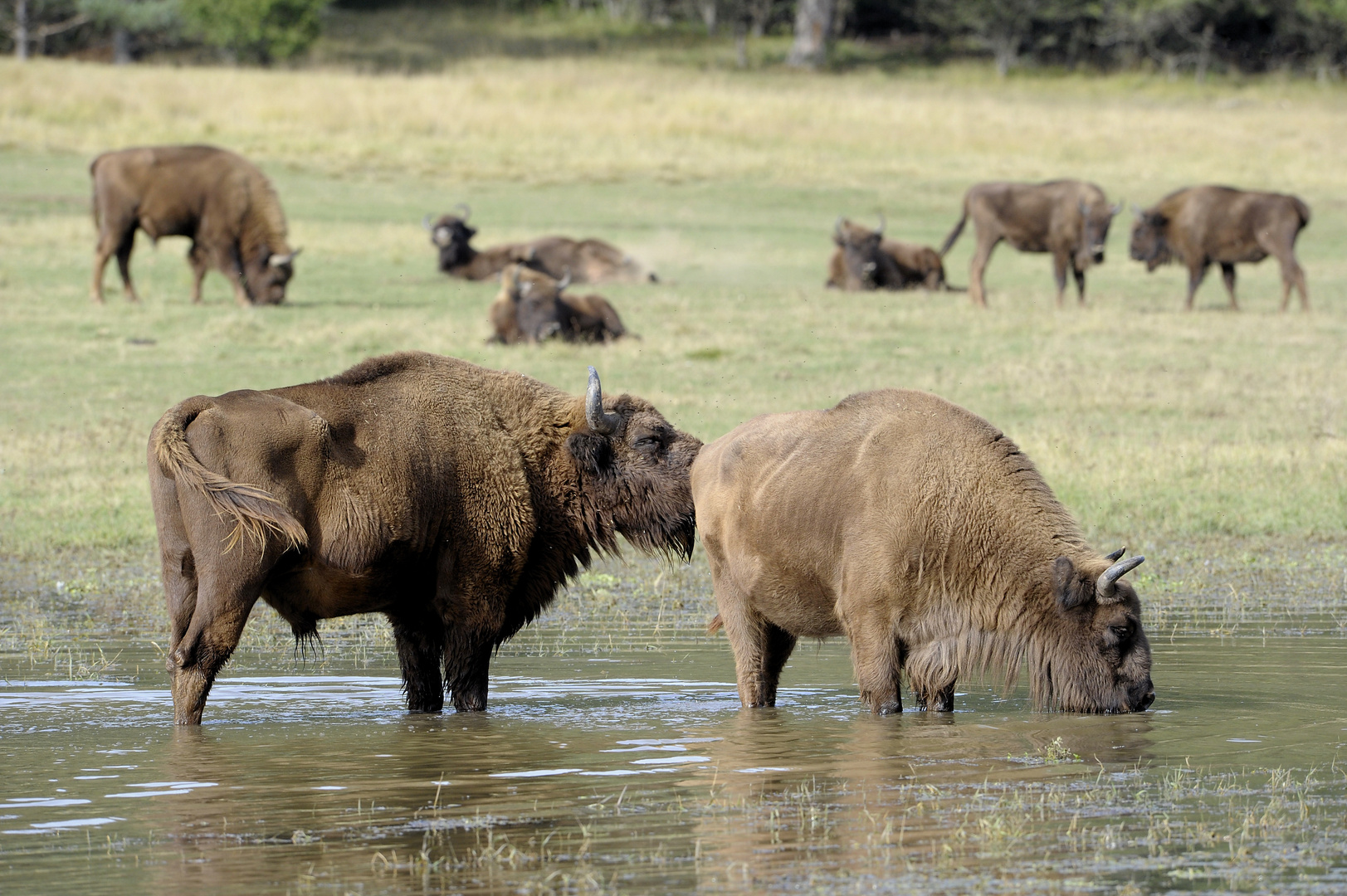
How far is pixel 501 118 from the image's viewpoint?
4478 centimetres

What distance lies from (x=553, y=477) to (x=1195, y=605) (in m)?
4.45

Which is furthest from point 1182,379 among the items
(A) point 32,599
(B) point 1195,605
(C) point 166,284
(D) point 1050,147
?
(D) point 1050,147

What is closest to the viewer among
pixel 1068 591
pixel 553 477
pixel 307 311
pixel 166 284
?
pixel 1068 591

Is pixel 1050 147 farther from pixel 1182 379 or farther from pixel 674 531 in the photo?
pixel 674 531

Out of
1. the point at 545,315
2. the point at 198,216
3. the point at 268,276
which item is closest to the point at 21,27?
the point at 198,216

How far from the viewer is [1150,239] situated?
2805 centimetres

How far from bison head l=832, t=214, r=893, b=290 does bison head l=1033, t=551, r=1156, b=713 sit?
63.9ft

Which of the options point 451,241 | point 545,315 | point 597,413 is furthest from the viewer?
point 451,241

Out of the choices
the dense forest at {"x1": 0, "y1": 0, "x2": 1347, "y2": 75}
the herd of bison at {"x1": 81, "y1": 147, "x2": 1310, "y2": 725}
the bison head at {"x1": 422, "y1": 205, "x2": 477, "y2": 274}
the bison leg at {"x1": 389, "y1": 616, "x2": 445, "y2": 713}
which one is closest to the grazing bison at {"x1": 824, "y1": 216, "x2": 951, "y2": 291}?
the bison head at {"x1": 422, "y1": 205, "x2": 477, "y2": 274}

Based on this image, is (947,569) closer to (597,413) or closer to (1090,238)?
→ (597,413)

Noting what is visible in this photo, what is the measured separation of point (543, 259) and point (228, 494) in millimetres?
20300

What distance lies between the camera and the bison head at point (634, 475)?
29.1 feet

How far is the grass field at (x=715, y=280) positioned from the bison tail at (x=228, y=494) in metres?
5.25

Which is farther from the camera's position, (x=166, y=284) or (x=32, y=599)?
(x=166, y=284)
